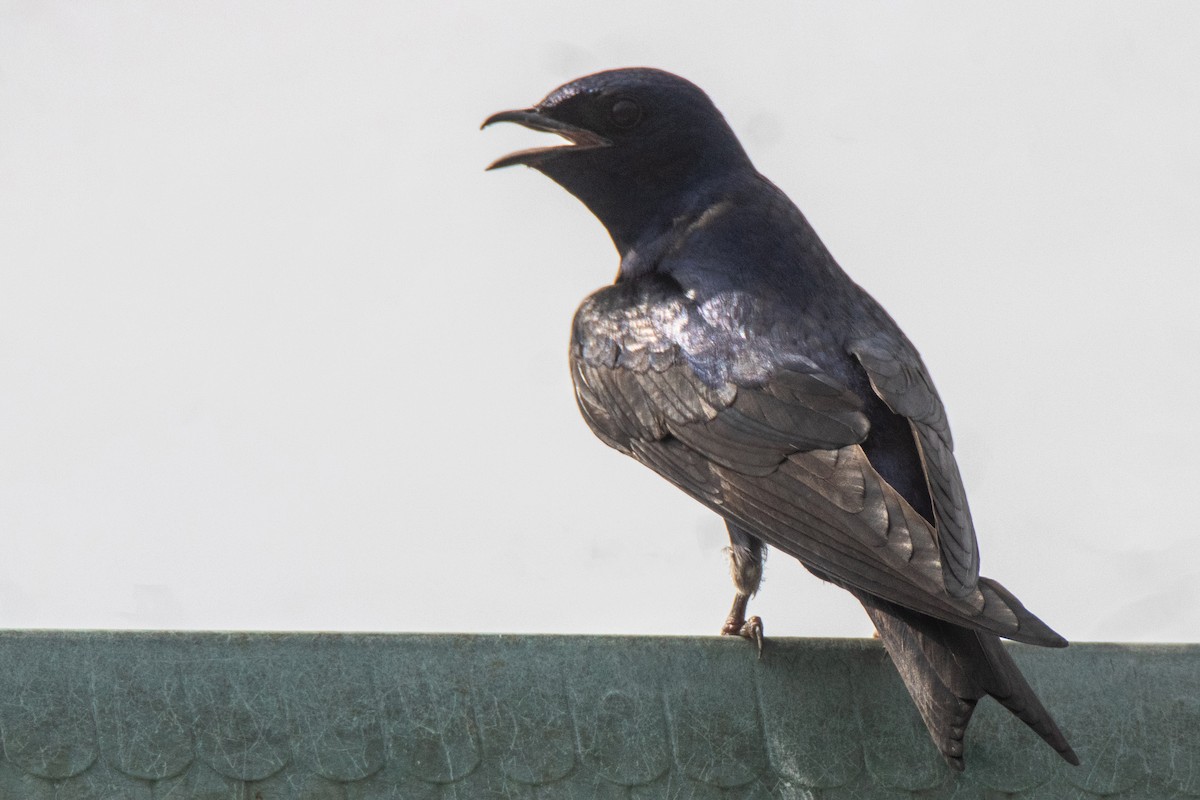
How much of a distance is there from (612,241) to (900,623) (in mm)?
2036

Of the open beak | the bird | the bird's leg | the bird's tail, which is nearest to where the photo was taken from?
the bird's tail

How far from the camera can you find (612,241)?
16.5ft

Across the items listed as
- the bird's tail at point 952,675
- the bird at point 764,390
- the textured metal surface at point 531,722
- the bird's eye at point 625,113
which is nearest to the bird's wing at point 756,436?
the bird at point 764,390

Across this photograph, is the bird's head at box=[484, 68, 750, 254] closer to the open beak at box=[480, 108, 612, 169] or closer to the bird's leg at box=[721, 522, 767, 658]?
the open beak at box=[480, 108, 612, 169]

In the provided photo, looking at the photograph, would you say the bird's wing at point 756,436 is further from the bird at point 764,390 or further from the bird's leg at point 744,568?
the bird's leg at point 744,568

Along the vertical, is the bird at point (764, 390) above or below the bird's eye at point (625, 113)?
below

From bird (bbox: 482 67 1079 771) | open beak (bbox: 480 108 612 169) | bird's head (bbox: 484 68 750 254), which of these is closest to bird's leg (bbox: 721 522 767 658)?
bird (bbox: 482 67 1079 771)

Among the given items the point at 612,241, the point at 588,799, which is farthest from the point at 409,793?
the point at 612,241

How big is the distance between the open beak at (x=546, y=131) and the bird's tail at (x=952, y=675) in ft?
6.77

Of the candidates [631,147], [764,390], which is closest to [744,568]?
[764,390]

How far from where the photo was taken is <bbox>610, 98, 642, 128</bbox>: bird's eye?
482cm

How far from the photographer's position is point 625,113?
15.9 feet

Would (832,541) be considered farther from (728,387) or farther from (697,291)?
(697,291)

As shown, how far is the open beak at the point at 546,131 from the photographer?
479 centimetres
